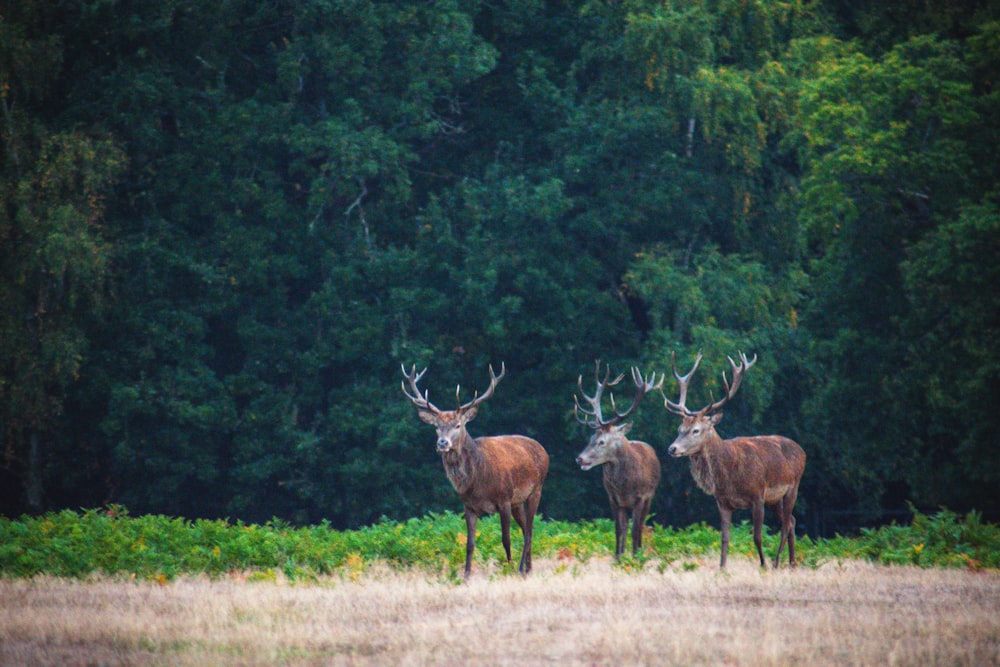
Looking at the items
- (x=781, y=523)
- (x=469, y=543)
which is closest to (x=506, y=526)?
(x=469, y=543)

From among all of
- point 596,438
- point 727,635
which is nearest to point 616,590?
point 727,635

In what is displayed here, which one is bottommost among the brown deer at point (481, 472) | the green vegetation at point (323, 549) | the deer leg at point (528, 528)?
the green vegetation at point (323, 549)

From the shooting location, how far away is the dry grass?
10445 mm

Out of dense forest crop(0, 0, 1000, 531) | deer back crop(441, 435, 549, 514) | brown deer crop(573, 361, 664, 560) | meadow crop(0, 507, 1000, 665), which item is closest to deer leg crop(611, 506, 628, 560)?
brown deer crop(573, 361, 664, 560)

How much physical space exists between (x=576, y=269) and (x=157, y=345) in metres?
9.10

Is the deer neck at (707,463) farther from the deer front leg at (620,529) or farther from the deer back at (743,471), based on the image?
the deer front leg at (620,529)

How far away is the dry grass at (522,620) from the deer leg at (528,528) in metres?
0.64

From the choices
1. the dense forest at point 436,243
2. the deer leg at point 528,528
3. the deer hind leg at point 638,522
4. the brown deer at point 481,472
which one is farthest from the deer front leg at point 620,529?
the dense forest at point 436,243

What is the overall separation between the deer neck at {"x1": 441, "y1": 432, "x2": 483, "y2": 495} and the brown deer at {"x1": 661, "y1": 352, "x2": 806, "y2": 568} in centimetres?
238

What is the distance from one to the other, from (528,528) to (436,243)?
1429 cm

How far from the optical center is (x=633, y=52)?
2841cm

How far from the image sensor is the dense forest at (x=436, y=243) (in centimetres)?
2619

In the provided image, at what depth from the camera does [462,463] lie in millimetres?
15828

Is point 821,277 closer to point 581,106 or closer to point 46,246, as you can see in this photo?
point 581,106
